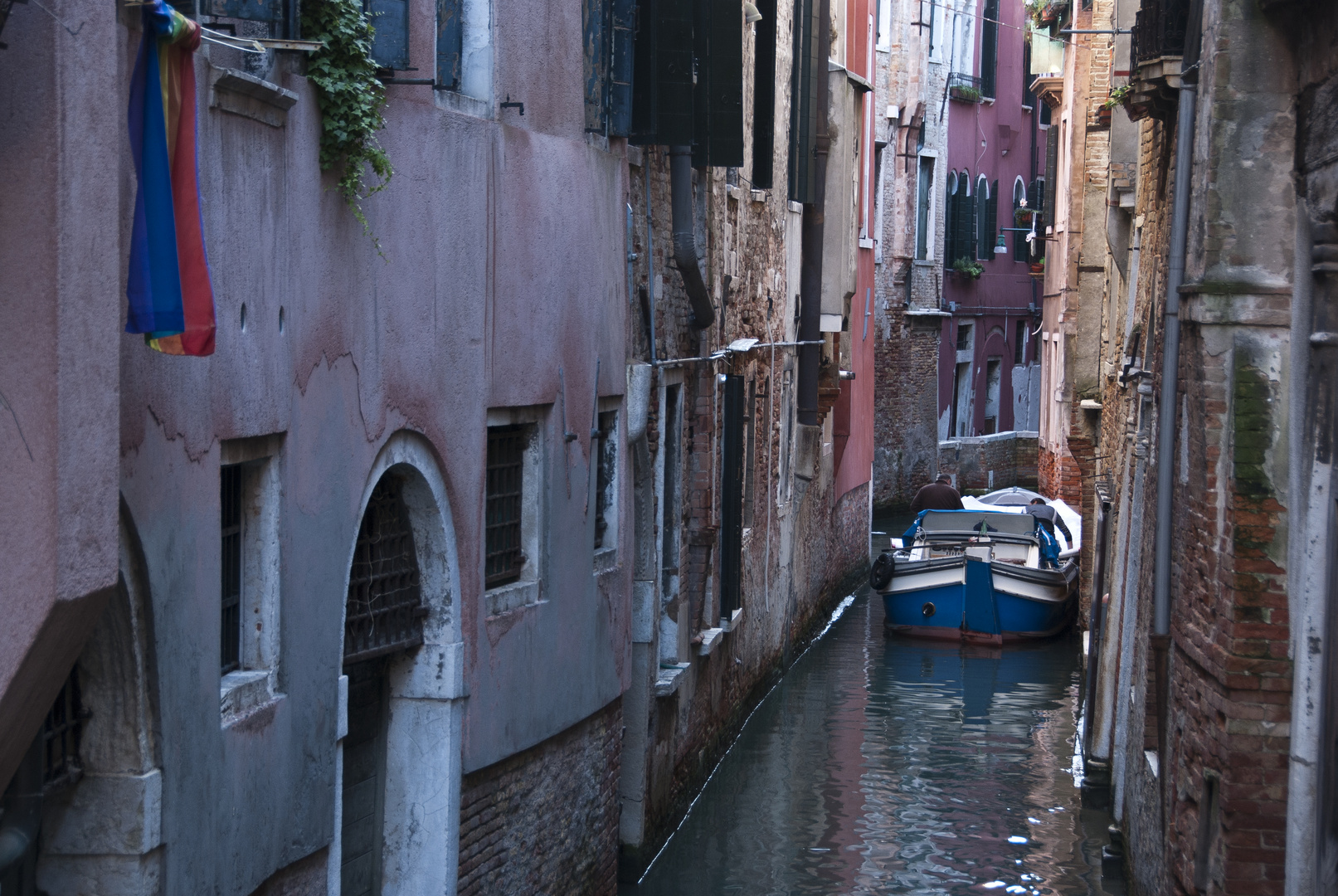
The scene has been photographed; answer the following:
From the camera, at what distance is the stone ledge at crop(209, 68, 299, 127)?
4.96 m

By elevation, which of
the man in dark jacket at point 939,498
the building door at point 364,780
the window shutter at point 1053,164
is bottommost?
the man in dark jacket at point 939,498

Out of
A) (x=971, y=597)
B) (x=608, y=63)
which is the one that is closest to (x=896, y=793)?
(x=608, y=63)

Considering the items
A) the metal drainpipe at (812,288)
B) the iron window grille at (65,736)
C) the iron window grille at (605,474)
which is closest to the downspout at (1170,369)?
the iron window grille at (605,474)

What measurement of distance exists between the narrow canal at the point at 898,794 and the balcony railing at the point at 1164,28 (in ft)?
15.7

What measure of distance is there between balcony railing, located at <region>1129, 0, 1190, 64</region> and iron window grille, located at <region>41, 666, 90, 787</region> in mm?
5822

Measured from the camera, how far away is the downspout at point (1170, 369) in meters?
7.13

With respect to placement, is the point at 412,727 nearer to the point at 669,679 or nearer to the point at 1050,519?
the point at 669,679

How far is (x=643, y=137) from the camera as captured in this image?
9375mm

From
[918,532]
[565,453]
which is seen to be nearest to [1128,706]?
[565,453]

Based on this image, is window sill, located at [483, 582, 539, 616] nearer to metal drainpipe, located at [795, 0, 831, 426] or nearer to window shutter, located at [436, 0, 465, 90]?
window shutter, located at [436, 0, 465, 90]

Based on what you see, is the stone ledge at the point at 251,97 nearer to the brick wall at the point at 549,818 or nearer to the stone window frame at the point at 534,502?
the stone window frame at the point at 534,502

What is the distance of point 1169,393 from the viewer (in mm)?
7258

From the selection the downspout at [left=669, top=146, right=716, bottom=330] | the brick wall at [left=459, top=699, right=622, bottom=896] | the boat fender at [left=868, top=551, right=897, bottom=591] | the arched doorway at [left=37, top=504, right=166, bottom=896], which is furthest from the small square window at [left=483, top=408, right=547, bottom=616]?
the boat fender at [left=868, top=551, right=897, bottom=591]

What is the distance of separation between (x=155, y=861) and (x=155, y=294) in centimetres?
163
